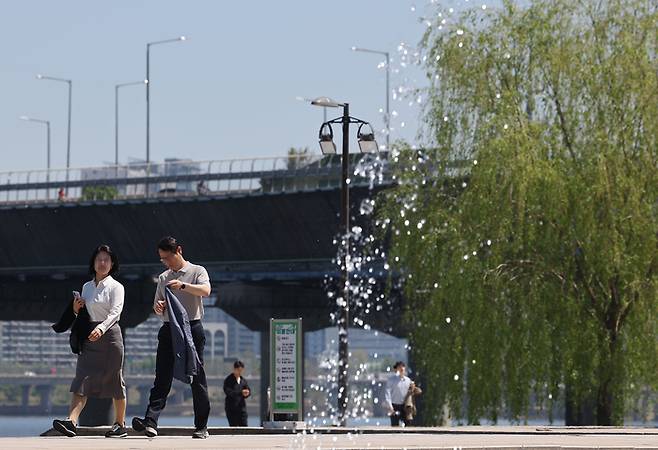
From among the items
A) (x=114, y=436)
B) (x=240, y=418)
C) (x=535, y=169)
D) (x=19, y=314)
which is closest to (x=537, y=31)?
(x=535, y=169)

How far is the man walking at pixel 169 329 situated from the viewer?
1802 cm

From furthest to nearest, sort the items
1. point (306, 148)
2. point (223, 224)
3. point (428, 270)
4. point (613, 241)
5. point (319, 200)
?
point (306, 148) → point (223, 224) → point (319, 200) → point (428, 270) → point (613, 241)

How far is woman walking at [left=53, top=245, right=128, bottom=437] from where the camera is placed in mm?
18500

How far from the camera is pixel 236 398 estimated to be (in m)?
31.6

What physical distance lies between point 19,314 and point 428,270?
57.7m

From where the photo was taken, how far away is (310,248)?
6725 cm

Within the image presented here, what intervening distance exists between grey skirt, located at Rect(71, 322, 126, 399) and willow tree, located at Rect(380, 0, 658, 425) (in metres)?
15.8

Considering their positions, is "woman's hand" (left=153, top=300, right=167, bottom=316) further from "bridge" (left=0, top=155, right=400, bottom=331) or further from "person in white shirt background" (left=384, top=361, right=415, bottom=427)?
"bridge" (left=0, top=155, right=400, bottom=331)

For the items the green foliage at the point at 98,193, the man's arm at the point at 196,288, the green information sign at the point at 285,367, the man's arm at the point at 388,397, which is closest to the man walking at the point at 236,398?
the man's arm at the point at 388,397

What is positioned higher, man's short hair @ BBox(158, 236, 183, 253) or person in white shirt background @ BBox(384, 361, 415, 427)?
man's short hair @ BBox(158, 236, 183, 253)

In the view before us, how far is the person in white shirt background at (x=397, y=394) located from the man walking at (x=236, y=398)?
287 centimetres

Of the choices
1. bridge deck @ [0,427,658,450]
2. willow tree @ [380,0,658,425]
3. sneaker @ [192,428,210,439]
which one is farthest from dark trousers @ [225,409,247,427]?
sneaker @ [192,428,210,439]

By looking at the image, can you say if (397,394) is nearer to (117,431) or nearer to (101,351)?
(117,431)

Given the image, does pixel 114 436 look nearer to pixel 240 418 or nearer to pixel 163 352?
pixel 163 352
